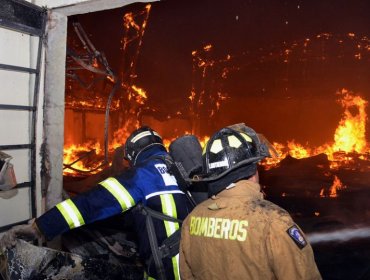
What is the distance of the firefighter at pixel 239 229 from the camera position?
5.84ft

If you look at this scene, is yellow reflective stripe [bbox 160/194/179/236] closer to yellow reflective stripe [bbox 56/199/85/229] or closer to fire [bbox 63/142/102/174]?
yellow reflective stripe [bbox 56/199/85/229]

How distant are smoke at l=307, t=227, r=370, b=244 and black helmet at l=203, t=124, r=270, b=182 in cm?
451

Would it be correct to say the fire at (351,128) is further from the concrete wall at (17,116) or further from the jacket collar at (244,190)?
the jacket collar at (244,190)

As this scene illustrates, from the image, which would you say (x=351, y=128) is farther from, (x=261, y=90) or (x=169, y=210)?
(x=169, y=210)

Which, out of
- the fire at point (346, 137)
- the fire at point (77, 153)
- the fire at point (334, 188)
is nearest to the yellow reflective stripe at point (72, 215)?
the fire at point (334, 188)

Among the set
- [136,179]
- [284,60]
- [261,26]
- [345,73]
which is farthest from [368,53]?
[136,179]

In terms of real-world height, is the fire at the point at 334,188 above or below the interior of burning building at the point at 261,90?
below

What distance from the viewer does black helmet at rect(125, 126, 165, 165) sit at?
128 inches

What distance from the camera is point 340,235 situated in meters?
6.23

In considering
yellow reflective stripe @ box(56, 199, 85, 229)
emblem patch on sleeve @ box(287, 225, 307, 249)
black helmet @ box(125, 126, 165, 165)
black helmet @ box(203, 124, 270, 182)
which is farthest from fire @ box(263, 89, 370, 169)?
emblem patch on sleeve @ box(287, 225, 307, 249)

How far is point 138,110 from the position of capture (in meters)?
14.5

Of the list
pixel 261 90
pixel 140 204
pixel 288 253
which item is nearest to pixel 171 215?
pixel 140 204

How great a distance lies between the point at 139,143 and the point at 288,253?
191 centimetres

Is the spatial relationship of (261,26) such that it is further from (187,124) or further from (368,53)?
(368,53)
